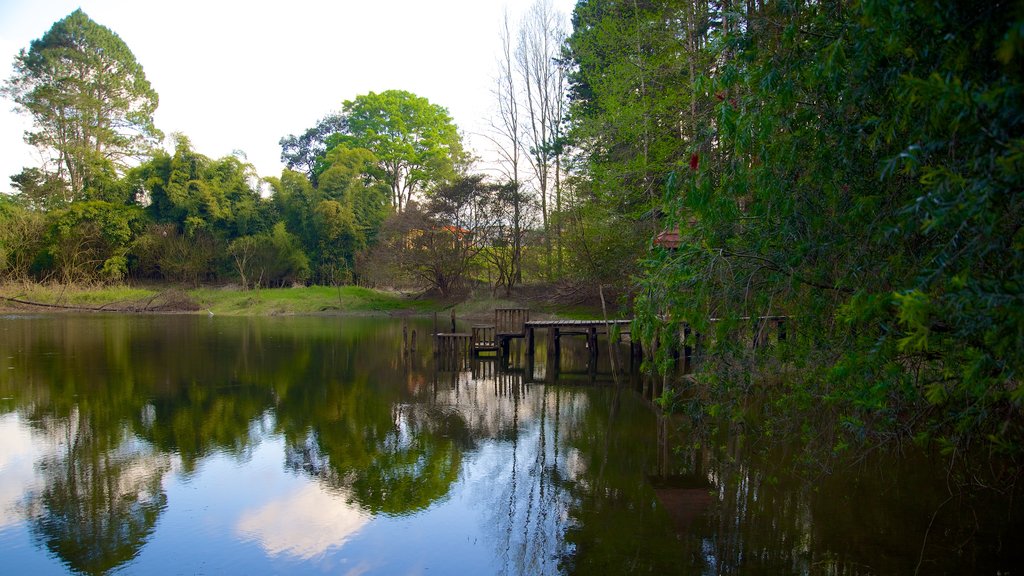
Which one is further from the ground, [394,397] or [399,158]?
[399,158]

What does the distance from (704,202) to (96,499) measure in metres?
6.08

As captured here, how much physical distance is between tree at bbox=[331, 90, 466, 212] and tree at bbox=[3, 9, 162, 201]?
40.9 feet

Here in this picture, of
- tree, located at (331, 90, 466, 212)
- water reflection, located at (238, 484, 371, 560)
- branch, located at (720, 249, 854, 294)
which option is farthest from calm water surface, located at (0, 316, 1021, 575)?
tree, located at (331, 90, 466, 212)

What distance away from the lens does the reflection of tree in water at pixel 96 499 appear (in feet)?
17.1

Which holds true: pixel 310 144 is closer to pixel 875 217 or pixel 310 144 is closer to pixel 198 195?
pixel 198 195

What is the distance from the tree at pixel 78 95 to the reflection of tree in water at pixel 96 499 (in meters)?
32.4

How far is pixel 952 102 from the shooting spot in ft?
8.90

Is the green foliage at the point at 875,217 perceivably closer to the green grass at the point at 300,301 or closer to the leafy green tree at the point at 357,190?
the green grass at the point at 300,301

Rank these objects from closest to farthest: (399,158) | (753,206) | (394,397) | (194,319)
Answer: (753,206) → (394,397) → (194,319) → (399,158)

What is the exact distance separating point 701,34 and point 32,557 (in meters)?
13.5

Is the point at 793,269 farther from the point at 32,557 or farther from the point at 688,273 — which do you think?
the point at 32,557

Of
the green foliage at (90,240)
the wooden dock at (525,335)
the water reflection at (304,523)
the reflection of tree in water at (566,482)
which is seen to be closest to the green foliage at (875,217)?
the reflection of tree in water at (566,482)

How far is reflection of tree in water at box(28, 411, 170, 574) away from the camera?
17.1 feet

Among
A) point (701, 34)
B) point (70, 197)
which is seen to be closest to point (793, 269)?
point (701, 34)
